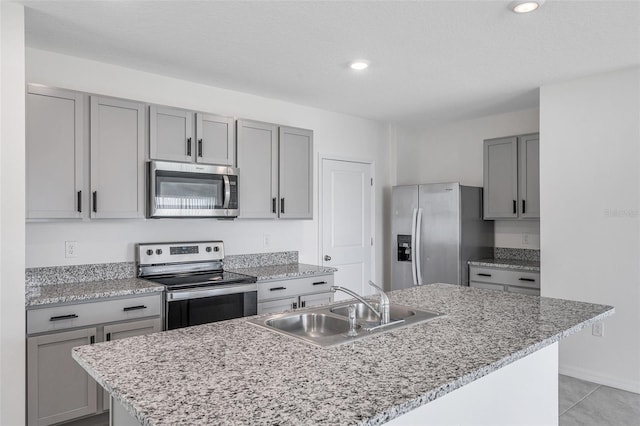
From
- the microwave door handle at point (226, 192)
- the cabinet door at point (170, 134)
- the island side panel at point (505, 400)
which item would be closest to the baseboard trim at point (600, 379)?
the island side panel at point (505, 400)

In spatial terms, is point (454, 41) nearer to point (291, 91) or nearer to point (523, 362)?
point (291, 91)

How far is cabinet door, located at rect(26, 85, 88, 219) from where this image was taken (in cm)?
277

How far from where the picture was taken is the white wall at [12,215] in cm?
240

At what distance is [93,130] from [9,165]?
0.69 m

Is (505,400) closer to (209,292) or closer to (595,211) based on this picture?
(209,292)

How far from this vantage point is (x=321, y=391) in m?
1.21

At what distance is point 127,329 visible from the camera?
2916mm

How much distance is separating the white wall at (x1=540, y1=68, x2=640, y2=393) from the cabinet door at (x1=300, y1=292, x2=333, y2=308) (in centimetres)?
193

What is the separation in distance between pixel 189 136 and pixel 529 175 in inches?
128

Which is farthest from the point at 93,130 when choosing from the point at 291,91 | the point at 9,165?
the point at 291,91

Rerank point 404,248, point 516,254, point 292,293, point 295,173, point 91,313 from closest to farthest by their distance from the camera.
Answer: point 91,313 < point 292,293 < point 295,173 < point 516,254 < point 404,248

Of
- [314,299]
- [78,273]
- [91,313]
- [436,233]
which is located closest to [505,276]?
[436,233]

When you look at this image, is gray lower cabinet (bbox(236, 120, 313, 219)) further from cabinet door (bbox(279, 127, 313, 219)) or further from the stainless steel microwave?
the stainless steel microwave

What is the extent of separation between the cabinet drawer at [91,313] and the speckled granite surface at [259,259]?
1060mm
